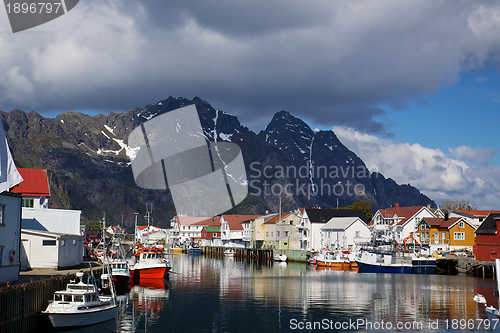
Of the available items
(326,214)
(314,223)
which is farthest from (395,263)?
(326,214)

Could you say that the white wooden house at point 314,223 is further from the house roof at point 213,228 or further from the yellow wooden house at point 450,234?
the house roof at point 213,228

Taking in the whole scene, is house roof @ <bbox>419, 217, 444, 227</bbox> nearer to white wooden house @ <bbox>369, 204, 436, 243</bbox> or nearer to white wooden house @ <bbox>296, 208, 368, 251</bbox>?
white wooden house @ <bbox>369, 204, 436, 243</bbox>

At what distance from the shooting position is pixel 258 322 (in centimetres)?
3409

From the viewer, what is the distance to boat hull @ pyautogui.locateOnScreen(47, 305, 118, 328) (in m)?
29.3

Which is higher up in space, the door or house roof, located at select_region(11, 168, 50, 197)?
house roof, located at select_region(11, 168, 50, 197)

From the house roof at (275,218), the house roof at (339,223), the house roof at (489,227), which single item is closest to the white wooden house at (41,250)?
the house roof at (489,227)

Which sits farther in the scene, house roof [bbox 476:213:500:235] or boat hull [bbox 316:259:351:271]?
boat hull [bbox 316:259:351:271]

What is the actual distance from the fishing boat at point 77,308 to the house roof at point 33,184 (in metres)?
31.7

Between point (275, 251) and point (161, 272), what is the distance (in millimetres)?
56618

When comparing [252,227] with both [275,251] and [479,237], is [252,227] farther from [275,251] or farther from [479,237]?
[479,237]

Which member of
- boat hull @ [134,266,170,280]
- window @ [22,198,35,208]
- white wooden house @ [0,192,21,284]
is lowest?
boat hull @ [134,266,170,280]

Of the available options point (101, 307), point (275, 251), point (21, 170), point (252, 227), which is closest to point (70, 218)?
point (21, 170)

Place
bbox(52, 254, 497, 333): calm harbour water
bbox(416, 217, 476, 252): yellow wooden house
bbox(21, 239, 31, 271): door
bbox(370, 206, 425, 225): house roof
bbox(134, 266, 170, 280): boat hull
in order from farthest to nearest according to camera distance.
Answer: bbox(370, 206, 425, 225): house roof, bbox(416, 217, 476, 252): yellow wooden house, bbox(134, 266, 170, 280): boat hull, bbox(21, 239, 31, 271): door, bbox(52, 254, 497, 333): calm harbour water

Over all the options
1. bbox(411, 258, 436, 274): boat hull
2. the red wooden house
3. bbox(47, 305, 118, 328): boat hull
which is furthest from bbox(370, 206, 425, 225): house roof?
bbox(47, 305, 118, 328): boat hull
